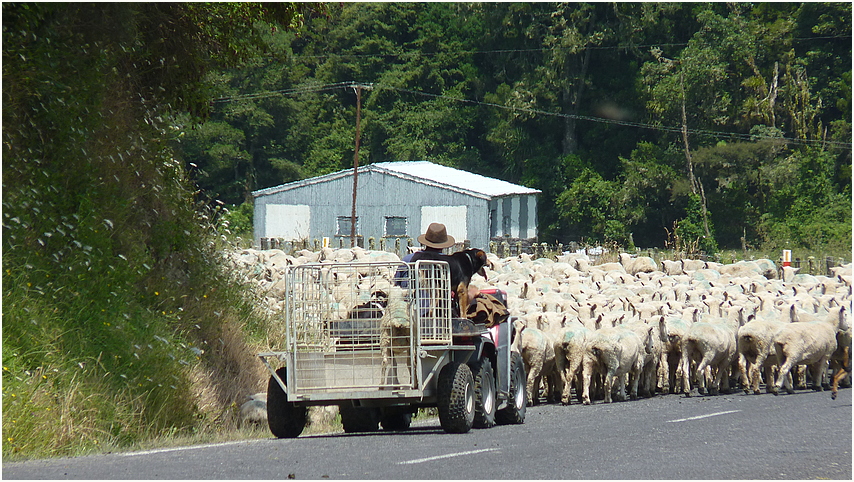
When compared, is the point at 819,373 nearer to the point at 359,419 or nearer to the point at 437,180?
the point at 359,419

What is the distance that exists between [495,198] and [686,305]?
1072 inches

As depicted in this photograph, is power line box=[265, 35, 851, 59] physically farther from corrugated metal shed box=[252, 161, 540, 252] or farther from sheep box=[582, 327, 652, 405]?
sheep box=[582, 327, 652, 405]

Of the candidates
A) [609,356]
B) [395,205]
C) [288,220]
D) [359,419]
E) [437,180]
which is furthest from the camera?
[288,220]

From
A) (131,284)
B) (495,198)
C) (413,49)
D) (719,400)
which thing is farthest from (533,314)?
(413,49)

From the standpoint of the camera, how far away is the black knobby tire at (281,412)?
11.1 metres

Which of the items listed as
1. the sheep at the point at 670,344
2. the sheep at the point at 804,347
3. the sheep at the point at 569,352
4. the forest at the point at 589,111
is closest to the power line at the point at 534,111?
the forest at the point at 589,111

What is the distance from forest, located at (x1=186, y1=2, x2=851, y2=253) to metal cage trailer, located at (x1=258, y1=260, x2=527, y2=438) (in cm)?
4353

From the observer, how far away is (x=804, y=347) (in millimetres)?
17078

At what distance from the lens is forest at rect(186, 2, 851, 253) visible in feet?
182

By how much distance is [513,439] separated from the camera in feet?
35.1

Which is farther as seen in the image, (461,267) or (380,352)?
(461,267)

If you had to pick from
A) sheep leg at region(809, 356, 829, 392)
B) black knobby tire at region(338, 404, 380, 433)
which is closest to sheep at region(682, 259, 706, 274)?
sheep leg at region(809, 356, 829, 392)

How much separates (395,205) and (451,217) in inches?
116

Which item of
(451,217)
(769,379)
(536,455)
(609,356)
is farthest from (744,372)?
(451,217)
